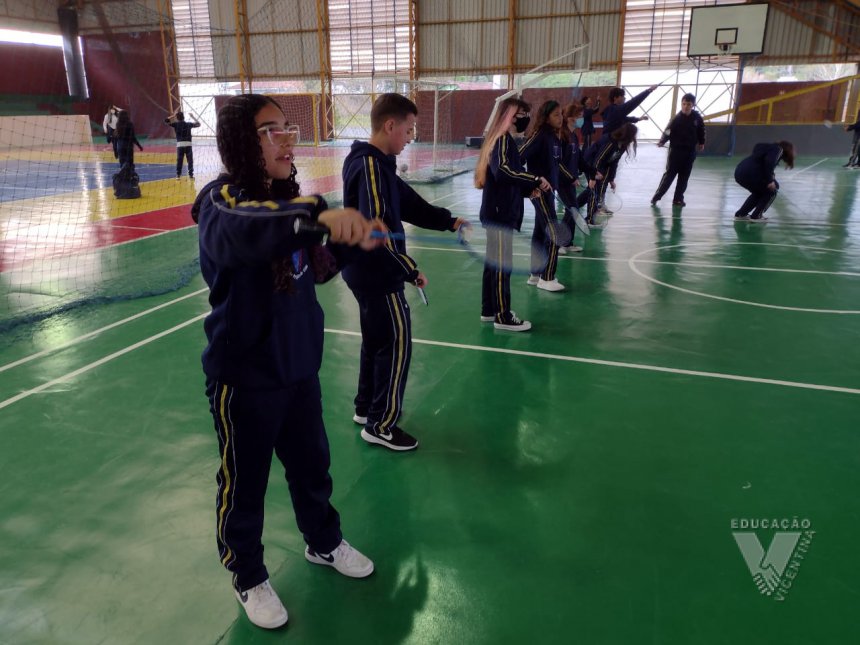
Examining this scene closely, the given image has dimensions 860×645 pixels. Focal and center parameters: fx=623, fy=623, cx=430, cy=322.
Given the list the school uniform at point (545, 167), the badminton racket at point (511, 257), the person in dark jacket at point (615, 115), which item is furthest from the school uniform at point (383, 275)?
the person in dark jacket at point (615, 115)

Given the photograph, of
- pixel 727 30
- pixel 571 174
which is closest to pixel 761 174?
pixel 571 174

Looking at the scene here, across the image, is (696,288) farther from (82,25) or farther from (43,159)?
(82,25)

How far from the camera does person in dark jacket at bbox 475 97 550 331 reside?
5.21 meters

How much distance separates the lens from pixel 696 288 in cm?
708

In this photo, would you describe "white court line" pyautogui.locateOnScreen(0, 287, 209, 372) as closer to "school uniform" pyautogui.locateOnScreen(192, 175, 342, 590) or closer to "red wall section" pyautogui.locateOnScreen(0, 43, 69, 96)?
"school uniform" pyautogui.locateOnScreen(192, 175, 342, 590)

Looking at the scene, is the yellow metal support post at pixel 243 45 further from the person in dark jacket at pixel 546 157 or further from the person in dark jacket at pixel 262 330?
the person in dark jacket at pixel 262 330

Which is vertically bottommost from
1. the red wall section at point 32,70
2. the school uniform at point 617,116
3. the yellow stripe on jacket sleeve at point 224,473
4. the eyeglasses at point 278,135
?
the yellow stripe on jacket sleeve at point 224,473

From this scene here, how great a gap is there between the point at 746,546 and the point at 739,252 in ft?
22.1

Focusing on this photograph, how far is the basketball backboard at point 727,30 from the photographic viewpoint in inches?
901

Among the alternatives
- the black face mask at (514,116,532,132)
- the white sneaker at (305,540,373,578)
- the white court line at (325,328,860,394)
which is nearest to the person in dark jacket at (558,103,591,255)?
the black face mask at (514,116,532,132)

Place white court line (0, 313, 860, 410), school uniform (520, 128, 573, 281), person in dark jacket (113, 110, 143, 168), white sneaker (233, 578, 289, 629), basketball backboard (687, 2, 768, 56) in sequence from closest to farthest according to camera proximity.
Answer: white sneaker (233, 578, 289, 629)
white court line (0, 313, 860, 410)
school uniform (520, 128, 573, 281)
person in dark jacket (113, 110, 143, 168)
basketball backboard (687, 2, 768, 56)

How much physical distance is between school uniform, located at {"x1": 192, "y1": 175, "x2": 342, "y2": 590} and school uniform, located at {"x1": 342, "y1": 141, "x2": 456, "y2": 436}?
1073 mm

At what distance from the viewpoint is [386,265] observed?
3564 millimetres

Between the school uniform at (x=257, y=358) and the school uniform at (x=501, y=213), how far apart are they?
3.13 meters
